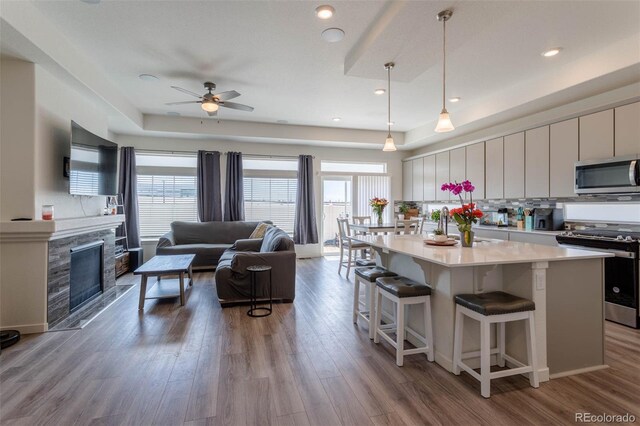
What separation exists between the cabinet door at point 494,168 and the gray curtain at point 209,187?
5.21 meters

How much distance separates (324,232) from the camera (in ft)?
25.3

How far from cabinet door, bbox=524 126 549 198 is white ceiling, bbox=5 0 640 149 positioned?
1.29ft

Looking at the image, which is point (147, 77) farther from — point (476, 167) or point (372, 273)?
point (476, 167)

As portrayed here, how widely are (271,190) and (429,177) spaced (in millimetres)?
3572

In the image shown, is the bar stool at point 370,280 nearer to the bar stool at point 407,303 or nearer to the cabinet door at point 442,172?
the bar stool at point 407,303

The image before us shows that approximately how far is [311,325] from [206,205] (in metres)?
4.22

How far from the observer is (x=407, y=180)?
25.7ft

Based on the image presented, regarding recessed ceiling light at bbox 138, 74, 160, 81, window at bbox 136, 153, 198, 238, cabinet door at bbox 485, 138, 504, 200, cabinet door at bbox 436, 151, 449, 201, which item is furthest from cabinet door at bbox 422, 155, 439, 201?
recessed ceiling light at bbox 138, 74, 160, 81

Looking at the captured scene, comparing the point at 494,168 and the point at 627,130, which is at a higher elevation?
the point at 627,130

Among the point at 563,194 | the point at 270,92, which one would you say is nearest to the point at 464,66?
the point at 563,194

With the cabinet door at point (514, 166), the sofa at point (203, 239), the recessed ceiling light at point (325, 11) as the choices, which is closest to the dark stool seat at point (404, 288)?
the recessed ceiling light at point (325, 11)

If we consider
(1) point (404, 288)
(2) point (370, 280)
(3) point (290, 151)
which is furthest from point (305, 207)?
(1) point (404, 288)

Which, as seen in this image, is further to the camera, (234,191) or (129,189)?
(234,191)

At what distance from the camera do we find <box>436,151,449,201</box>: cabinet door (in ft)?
21.0
